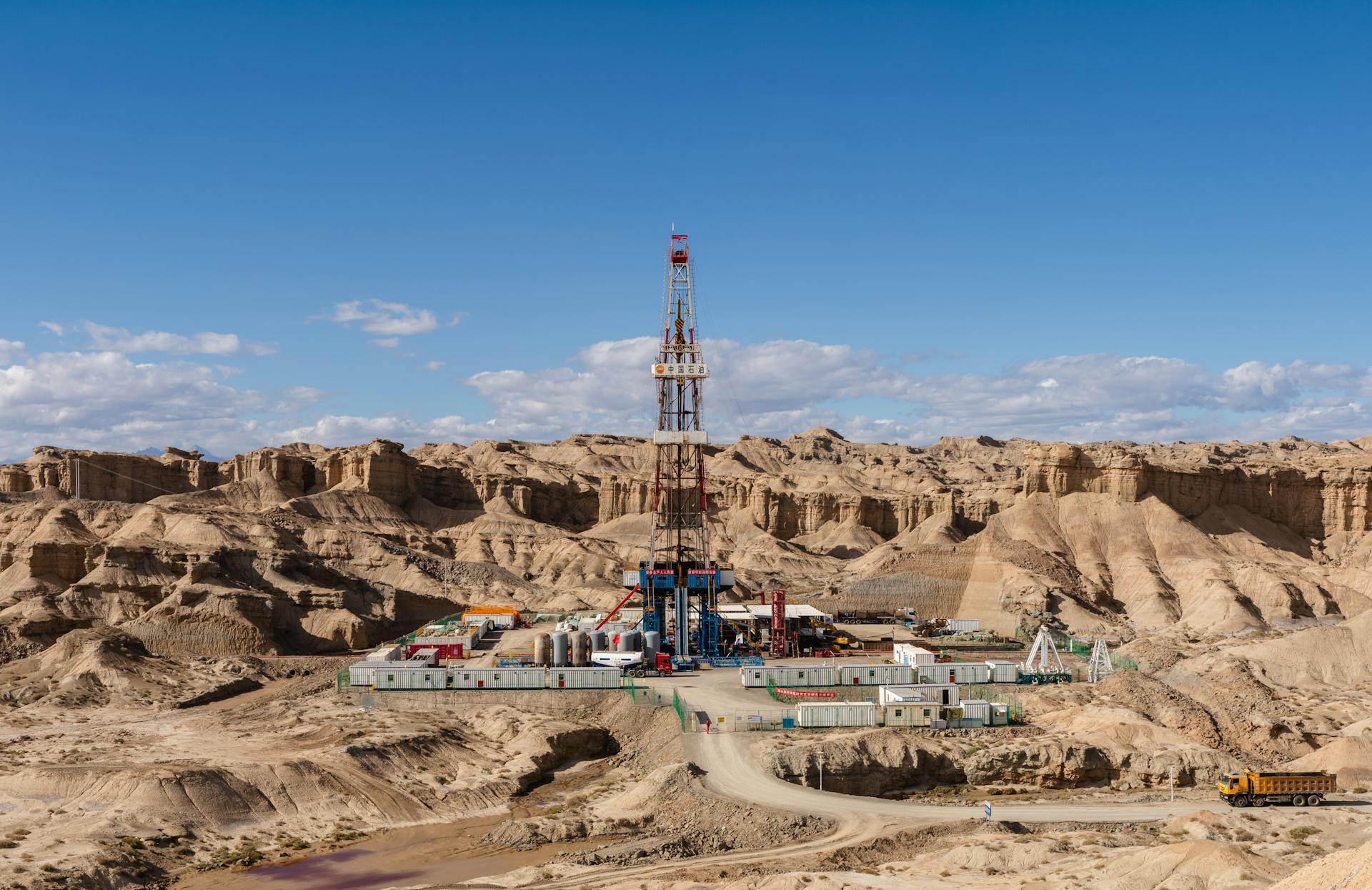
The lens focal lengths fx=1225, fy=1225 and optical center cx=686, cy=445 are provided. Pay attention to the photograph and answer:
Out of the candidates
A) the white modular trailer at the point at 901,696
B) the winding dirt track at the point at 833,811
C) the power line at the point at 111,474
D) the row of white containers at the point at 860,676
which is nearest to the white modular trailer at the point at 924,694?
the white modular trailer at the point at 901,696

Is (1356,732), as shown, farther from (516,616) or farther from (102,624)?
(102,624)


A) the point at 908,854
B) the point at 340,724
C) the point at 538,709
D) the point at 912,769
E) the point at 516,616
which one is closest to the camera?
the point at 908,854

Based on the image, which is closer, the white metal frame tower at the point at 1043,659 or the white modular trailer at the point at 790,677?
the white modular trailer at the point at 790,677

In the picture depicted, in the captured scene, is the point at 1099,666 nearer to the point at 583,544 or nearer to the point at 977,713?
the point at 977,713

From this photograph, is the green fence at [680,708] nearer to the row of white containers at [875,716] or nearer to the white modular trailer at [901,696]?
the row of white containers at [875,716]

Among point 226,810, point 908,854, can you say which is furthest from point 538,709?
point 908,854

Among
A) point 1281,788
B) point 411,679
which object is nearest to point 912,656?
point 1281,788
